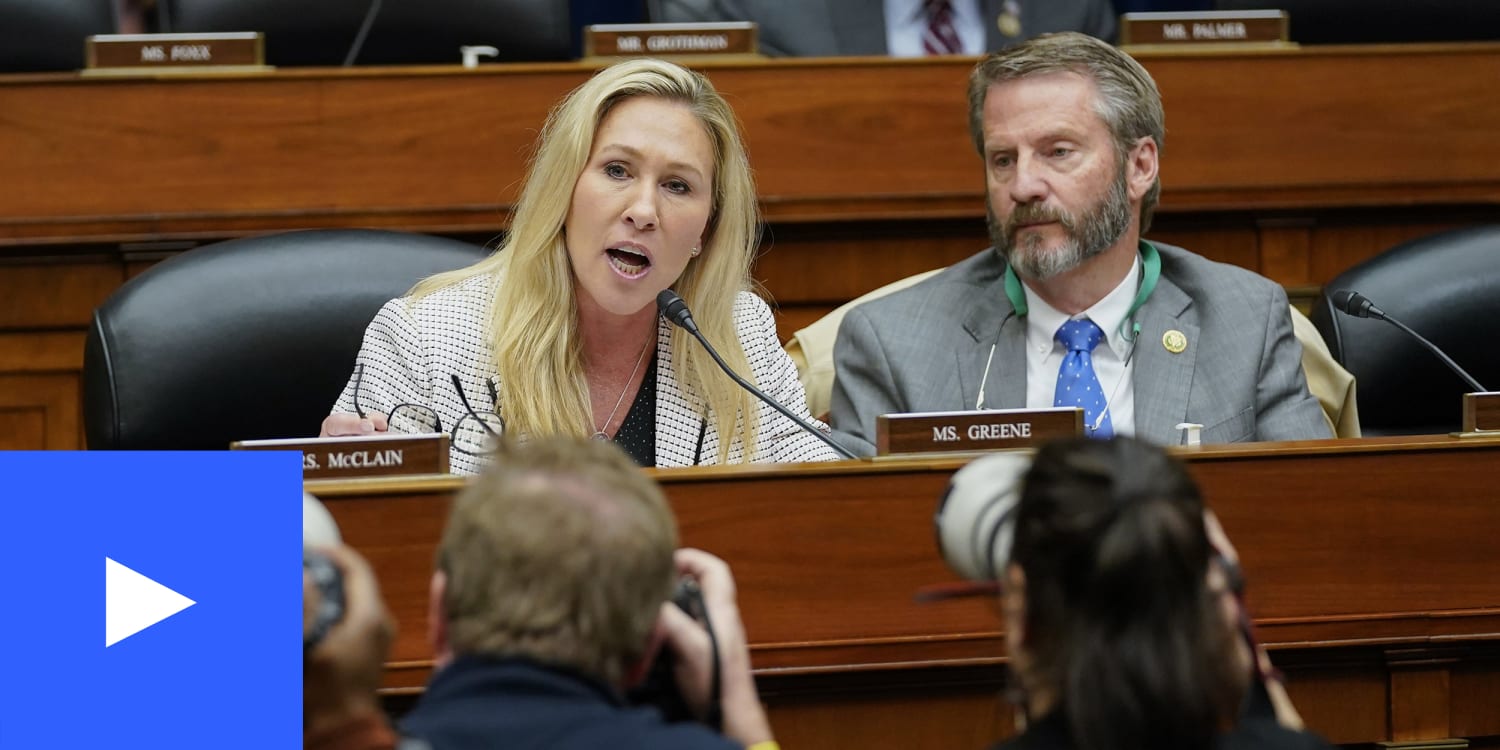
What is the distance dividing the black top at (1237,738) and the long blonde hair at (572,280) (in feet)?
4.24

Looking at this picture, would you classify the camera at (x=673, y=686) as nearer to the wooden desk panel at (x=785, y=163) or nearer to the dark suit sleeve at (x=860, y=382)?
the dark suit sleeve at (x=860, y=382)

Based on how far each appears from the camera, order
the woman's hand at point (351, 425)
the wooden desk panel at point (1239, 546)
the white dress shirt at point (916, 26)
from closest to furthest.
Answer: the wooden desk panel at point (1239, 546), the woman's hand at point (351, 425), the white dress shirt at point (916, 26)

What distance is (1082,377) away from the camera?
9.47ft

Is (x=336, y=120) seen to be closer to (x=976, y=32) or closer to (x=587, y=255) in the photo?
(x=587, y=255)

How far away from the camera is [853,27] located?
3.90m

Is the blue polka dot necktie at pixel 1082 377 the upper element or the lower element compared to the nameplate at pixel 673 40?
lower

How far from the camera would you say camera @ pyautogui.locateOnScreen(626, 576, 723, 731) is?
155 cm

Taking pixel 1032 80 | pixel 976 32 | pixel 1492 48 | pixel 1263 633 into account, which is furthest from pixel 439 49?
pixel 1263 633

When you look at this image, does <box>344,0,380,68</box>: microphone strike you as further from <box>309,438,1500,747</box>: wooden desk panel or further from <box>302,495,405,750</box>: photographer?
<box>302,495,405,750</box>: photographer

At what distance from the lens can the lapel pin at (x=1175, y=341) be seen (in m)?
2.90

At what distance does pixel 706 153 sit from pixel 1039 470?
1453 mm

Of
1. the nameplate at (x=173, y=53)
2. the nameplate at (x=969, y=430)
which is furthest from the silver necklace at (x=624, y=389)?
the nameplate at (x=173, y=53)

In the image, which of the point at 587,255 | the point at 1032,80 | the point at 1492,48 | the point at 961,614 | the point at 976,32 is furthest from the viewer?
the point at 976,32

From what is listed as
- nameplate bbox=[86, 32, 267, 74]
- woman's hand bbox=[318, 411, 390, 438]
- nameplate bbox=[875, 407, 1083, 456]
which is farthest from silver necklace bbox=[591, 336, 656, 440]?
nameplate bbox=[86, 32, 267, 74]
